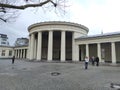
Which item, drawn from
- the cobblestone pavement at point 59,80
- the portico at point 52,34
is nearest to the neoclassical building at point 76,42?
the portico at point 52,34

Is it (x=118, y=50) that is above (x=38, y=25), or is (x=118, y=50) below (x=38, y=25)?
below

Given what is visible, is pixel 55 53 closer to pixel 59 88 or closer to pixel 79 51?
pixel 79 51

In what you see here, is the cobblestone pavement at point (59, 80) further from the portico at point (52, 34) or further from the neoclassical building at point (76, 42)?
the portico at point (52, 34)

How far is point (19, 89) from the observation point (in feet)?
26.7

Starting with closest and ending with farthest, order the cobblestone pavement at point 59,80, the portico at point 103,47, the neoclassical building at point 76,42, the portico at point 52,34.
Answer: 1. the cobblestone pavement at point 59,80
2. the portico at point 103,47
3. the neoclassical building at point 76,42
4. the portico at point 52,34

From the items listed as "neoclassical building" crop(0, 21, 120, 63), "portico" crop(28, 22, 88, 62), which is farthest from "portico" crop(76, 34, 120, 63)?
"portico" crop(28, 22, 88, 62)

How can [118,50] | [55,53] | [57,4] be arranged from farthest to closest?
[55,53], [118,50], [57,4]

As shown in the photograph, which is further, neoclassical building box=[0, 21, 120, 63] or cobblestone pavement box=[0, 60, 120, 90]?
neoclassical building box=[0, 21, 120, 63]

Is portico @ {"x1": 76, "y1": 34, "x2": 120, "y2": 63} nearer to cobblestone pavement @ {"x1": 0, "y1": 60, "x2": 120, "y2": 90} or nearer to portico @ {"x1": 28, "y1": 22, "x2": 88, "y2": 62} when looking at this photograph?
portico @ {"x1": 28, "y1": 22, "x2": 88, "y2": 62}

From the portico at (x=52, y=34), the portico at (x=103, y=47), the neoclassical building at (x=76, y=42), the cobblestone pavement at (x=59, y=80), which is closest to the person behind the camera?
the cobblestone pavement at (x=59, y=80)

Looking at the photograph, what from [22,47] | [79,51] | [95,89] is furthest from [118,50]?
[22,47]

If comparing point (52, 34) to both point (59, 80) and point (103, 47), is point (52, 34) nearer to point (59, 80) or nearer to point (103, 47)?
point (103, 47)

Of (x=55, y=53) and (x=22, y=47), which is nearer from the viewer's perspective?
(x=55, y=53)

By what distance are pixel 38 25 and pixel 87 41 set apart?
13.6m
